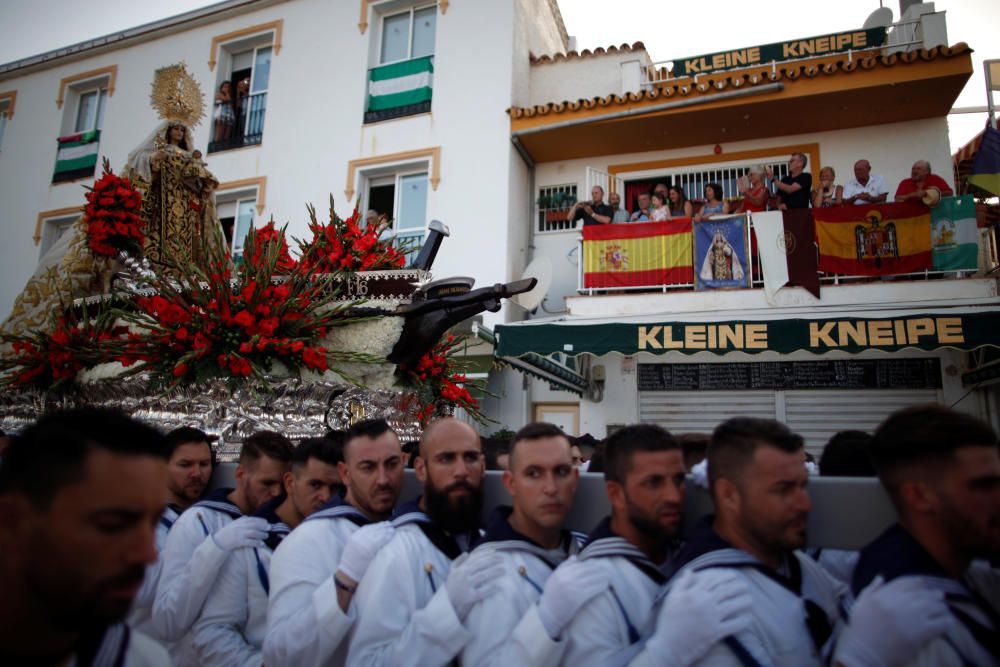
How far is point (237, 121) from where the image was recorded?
1351 cm

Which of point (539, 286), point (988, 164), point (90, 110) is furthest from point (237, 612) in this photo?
point (90, 110)

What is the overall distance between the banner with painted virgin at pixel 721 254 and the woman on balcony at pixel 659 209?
0.61m

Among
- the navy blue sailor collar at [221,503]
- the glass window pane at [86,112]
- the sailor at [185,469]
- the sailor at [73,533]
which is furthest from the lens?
the glass window pane at [86,112]

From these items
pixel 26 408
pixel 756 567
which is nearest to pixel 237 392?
pixel 26 408

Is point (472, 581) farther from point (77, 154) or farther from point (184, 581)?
point (77, 154)

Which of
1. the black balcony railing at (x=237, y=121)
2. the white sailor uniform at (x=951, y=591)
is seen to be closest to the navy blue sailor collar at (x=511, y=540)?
the white sailor uniform at (x=951, y=591)

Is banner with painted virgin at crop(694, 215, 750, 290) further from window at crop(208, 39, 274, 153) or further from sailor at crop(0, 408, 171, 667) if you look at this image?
window at crop(208, 39, 274, 153)

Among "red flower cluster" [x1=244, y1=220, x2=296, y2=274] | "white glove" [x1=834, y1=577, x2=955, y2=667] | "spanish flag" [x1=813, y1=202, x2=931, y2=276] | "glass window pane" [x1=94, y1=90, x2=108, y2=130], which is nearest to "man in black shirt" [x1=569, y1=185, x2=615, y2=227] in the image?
"spanish flag" [x1=813, y1=202, x2=931, y2=276]

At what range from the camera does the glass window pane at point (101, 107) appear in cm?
1496

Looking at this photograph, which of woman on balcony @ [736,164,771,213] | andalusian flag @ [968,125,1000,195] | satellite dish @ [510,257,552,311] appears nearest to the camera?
andalusian flag @ [968,125,1000,195]

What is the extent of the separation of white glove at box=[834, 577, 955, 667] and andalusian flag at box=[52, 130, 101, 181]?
16720mm

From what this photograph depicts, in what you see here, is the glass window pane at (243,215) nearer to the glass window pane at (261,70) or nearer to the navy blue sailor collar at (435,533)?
the glass window pane at (261,70)

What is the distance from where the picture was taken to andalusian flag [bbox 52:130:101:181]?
1455 cm

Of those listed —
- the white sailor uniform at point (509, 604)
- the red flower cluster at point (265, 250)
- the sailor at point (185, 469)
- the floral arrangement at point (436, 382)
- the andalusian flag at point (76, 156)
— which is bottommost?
the white sailor uniform at point (509, 604)
